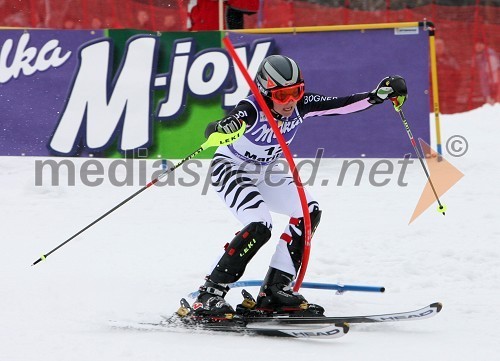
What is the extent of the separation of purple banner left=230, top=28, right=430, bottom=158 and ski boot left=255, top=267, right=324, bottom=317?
4295 mm

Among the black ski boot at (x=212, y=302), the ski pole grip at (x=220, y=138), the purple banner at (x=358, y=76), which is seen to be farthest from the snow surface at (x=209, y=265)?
the ski pole grip at (x=220, y=138)

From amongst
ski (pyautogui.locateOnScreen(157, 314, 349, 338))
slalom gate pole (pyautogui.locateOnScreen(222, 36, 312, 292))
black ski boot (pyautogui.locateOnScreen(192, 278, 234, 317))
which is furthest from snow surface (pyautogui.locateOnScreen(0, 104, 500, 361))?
slalom gate pole (pyautogui.locateOnScreen(222, 36, 312, 292))

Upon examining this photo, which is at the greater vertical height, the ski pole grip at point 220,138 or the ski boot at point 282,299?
the ski pole grip at point 220,138

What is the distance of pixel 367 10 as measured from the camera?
Answer: 14.2 metres

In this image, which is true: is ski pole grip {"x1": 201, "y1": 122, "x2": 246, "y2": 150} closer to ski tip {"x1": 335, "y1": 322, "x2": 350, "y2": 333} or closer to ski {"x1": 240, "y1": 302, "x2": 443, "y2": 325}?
ski {"x1": 240, "y1": 302, "x2": 443, "y2": 325}

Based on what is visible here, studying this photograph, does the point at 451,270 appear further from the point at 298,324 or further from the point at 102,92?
the point at 102,92

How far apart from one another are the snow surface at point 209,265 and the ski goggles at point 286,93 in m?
1.50

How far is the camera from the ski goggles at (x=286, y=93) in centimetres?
516

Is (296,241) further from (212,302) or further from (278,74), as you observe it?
(278,74)

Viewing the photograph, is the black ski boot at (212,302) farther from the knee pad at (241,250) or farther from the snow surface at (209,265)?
the snow surface at (209,265)

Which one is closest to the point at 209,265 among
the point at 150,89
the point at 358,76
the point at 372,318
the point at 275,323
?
the point at 275,323

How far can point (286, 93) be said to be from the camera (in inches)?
203
